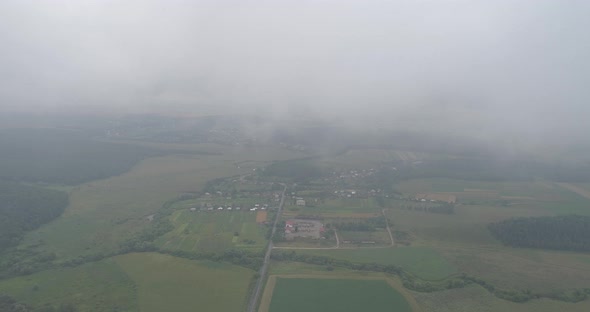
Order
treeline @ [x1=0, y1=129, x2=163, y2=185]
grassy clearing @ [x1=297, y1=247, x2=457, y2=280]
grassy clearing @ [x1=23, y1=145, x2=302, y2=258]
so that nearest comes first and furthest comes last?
grassy clearing @ [x1=297, y1=247, x2=457, y2=280], grassy clearing @ [x1=23, y1=145, x2=302, y2=258], treeline @ [x1=0, y1=129, x2=163, y2=185]

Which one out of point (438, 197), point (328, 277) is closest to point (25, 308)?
point (328, 277)

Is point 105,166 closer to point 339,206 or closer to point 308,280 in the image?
point 339,206

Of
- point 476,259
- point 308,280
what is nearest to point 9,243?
point 308,280

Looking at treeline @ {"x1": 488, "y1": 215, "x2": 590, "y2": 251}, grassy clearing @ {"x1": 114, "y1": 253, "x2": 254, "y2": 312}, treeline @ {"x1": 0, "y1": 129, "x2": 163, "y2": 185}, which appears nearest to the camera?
grassy clearing @ {"x1": 114, "y1": 253, "x2": 254, "y2": 312}

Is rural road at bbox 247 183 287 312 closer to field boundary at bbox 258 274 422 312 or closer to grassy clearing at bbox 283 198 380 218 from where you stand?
field boundary at bbox 258 274 422 312

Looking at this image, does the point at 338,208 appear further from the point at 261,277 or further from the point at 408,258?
the point at 261,277

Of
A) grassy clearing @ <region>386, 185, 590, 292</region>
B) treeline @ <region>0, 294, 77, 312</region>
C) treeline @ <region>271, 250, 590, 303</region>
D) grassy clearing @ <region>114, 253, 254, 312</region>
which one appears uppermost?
grassy clearing @ <region>386, 185, 590, 292</region>

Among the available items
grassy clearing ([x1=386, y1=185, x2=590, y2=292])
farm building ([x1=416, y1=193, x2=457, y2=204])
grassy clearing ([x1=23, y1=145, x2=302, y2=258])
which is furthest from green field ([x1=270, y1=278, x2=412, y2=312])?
farm building ([x1=416, y1=193, x2=457, y2=204])
